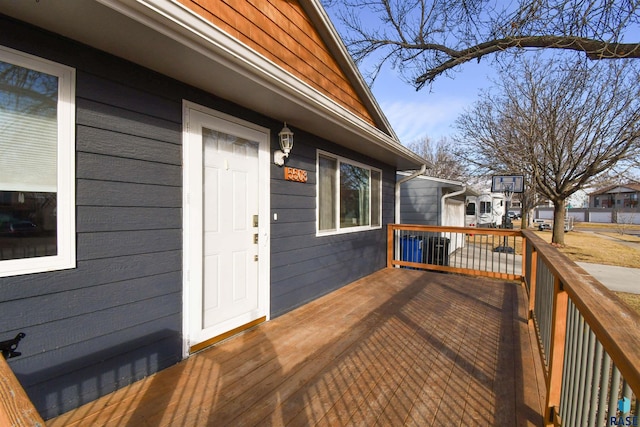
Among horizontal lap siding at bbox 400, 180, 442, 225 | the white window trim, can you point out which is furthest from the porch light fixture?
horizontal lap siding at bbox 400, 180, 442, 225

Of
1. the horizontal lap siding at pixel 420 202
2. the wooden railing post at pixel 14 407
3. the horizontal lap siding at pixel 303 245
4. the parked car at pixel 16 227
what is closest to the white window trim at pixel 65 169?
the parked car at pixel 16 227

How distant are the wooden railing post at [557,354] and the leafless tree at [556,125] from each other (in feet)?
27.1

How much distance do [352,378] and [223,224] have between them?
63.7 inches

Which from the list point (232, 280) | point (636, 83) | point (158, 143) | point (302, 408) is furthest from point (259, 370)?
point (636, 83)

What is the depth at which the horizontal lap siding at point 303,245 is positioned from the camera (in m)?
3.31

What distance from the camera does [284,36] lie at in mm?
3334

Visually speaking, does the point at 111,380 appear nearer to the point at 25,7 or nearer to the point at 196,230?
the point at 196,230

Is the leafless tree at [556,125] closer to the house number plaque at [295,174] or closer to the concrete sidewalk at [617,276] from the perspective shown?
the concrete sidewalk at [617,276]

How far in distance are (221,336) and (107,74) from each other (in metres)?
2.15

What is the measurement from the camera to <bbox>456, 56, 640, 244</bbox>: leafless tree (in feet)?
26.2

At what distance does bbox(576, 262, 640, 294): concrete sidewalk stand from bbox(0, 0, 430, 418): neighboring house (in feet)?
20.3

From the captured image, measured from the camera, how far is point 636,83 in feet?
24.6

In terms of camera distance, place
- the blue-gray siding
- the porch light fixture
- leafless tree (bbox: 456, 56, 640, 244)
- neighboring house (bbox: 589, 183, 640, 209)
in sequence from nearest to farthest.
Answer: the blue-gray siding
the porch light fixture
leafless tree (bbox: 456, 56, 640, 244)
neighboring house (bbox: 589, 183, 640, 209)

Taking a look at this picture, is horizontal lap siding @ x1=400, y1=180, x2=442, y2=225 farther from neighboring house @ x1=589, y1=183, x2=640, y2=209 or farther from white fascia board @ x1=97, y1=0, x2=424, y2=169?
neighboring house @ x1=589, y1=183, x2=640, y2=209
